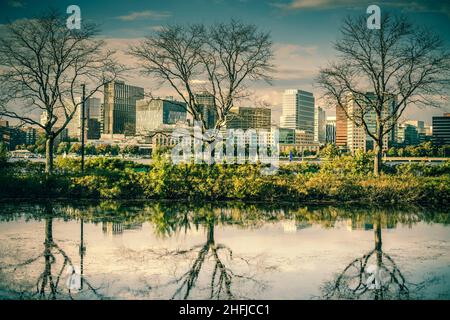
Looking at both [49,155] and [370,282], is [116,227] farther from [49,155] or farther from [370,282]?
[49,155]

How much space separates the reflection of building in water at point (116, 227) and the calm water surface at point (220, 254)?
0.19ft

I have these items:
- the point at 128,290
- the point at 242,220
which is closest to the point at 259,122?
the point at 242,220

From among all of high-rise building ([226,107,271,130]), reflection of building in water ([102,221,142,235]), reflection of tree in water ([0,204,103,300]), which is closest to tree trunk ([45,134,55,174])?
high-rise building ([226,107,271,130])

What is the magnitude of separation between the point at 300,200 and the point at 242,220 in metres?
5.51

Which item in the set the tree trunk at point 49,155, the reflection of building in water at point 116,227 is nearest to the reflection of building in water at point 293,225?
the reflection of building in water at point 116,227

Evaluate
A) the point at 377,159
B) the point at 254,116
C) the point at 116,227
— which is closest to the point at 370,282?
the point at 116,227

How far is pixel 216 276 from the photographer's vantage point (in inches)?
370

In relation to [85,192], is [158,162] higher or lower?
higher

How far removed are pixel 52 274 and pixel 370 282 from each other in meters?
6.27

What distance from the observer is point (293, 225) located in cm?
1508
